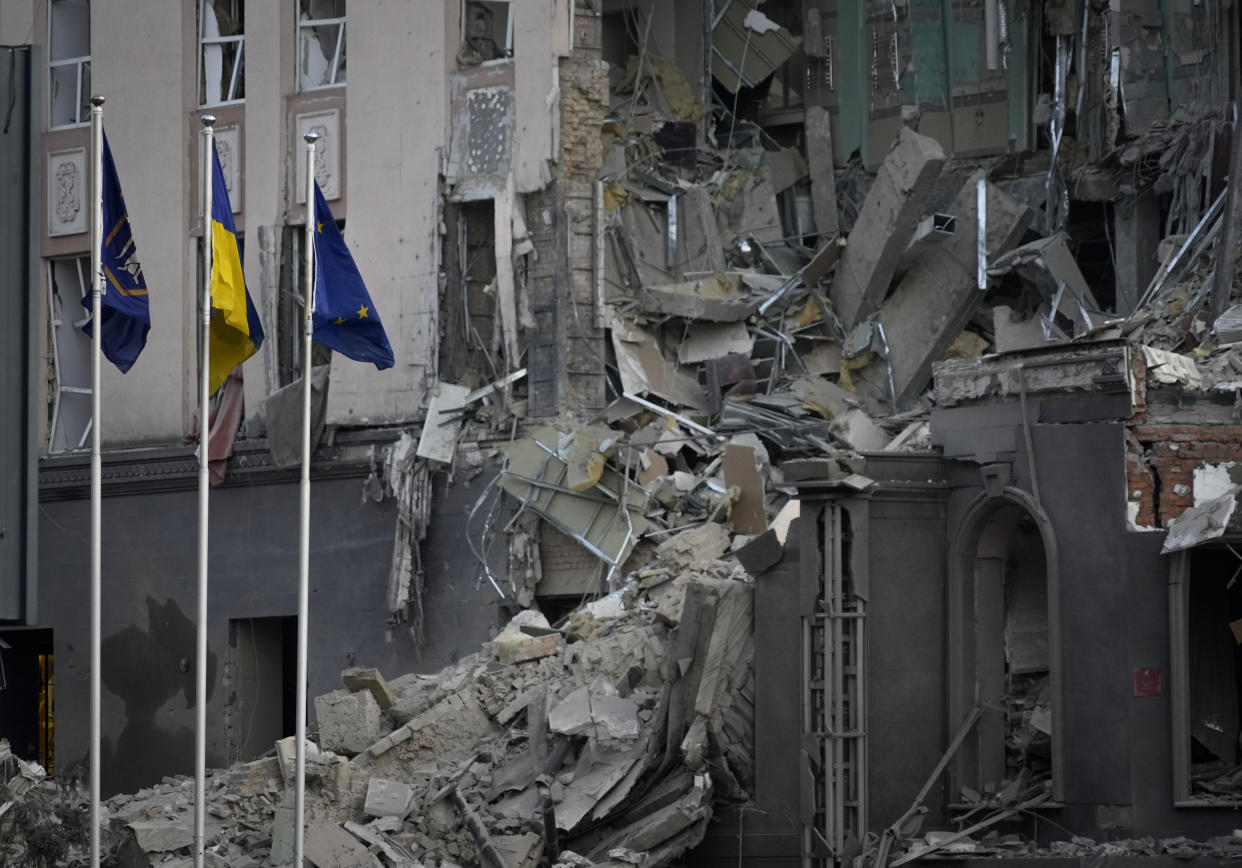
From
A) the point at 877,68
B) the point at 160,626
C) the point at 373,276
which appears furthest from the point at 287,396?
the point at 877,68

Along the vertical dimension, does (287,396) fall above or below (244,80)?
below

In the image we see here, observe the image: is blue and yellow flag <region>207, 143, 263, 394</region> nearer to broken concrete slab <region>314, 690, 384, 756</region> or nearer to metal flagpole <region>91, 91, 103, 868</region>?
metal flagpole <region>91, 91, 103, 868</region>

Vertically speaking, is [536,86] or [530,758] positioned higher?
[536,86]

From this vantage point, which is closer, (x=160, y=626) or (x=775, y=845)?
(x=775, y=845)

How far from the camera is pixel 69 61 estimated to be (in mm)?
30578

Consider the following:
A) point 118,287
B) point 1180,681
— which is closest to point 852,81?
point 1180,681

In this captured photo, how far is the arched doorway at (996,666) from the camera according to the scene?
63.1 ft

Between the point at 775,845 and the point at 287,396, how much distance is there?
10994mm

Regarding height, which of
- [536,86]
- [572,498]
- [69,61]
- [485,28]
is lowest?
[572,498]

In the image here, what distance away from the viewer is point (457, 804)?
1991 cm

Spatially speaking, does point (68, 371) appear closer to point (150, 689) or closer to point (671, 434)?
point (150, 689)

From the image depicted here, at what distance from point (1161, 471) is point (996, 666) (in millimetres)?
2564

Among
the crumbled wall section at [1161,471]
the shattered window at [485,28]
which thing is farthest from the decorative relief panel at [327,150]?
the crumbled wall section at [1161,471]

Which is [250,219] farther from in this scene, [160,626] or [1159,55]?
[1159,55]
